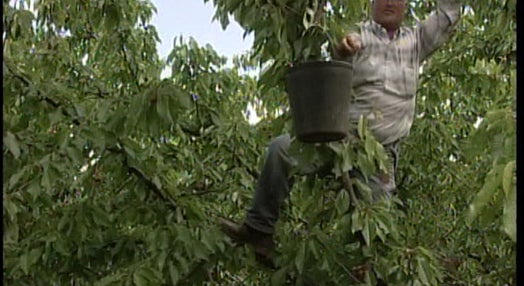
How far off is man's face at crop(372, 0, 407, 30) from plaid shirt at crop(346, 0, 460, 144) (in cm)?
3

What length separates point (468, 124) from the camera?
17.1ft

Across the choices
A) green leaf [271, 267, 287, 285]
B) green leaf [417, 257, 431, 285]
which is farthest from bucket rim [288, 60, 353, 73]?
green leaf [271, 267, 287, 285]

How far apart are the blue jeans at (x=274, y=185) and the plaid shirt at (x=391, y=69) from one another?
0.37 feet

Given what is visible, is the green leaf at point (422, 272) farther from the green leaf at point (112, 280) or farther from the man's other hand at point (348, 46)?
the green leaf at point (112, 280)

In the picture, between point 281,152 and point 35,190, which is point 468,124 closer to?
point 281,152

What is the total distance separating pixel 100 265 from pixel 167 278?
0.45m

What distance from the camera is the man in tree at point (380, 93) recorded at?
3367 millimetres

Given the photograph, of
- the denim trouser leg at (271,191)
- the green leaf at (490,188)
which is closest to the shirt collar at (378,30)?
the denim trouser leg at (271,191)

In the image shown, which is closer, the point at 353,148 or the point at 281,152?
the point at 353,148

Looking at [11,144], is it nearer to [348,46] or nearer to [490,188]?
[348,46]

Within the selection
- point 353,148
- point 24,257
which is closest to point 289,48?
point 353,148

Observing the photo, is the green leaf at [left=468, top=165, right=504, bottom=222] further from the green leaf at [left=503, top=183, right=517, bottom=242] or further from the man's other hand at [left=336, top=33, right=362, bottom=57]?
the man's other hand at [left=336, top=33, right=362, bottom=57]

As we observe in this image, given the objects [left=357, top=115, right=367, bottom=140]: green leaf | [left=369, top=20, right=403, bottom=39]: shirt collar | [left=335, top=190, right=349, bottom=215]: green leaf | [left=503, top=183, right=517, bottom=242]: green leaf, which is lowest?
[left=335, top=190, right=349, bottom=215]: green leaf

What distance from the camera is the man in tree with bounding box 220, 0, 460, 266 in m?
3.37
